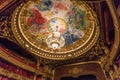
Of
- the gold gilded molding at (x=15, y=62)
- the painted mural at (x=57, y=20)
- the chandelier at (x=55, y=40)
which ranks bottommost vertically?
the gold gilded molding at (x=15, y=62)

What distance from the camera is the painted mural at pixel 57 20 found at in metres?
8.84

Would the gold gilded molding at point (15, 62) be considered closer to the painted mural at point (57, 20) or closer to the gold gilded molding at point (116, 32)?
the painted mural at point (57, 20)

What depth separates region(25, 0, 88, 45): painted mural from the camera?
884cm

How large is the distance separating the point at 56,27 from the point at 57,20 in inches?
14.6

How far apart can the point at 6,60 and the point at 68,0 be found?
3138 millimetres

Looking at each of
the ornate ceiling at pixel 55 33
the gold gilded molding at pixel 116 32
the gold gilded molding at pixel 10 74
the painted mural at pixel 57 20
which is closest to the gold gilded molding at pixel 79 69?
the ornate ceiling at pixel 55 33

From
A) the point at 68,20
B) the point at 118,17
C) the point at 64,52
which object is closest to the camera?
the point at 118,17

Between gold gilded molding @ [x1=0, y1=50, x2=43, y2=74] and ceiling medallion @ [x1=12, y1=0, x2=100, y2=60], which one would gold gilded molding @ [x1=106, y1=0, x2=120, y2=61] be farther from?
gold gilded molding @ [x1=0, y1=50, x2=43, y2=74]

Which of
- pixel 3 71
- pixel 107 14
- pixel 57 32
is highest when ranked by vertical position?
pixel 57 32

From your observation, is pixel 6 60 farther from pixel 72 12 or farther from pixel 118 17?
pixel 118 17

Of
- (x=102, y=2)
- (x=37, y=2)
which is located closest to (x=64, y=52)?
(x=37, y=2)

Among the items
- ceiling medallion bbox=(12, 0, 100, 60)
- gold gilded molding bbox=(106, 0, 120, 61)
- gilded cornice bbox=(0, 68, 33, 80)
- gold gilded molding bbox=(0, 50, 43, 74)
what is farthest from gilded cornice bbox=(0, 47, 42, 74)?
gold gilded molding bbox=(106, 0, 120, 61)

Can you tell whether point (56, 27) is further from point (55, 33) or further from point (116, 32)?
point (116, 32)

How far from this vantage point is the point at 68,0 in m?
8.56
